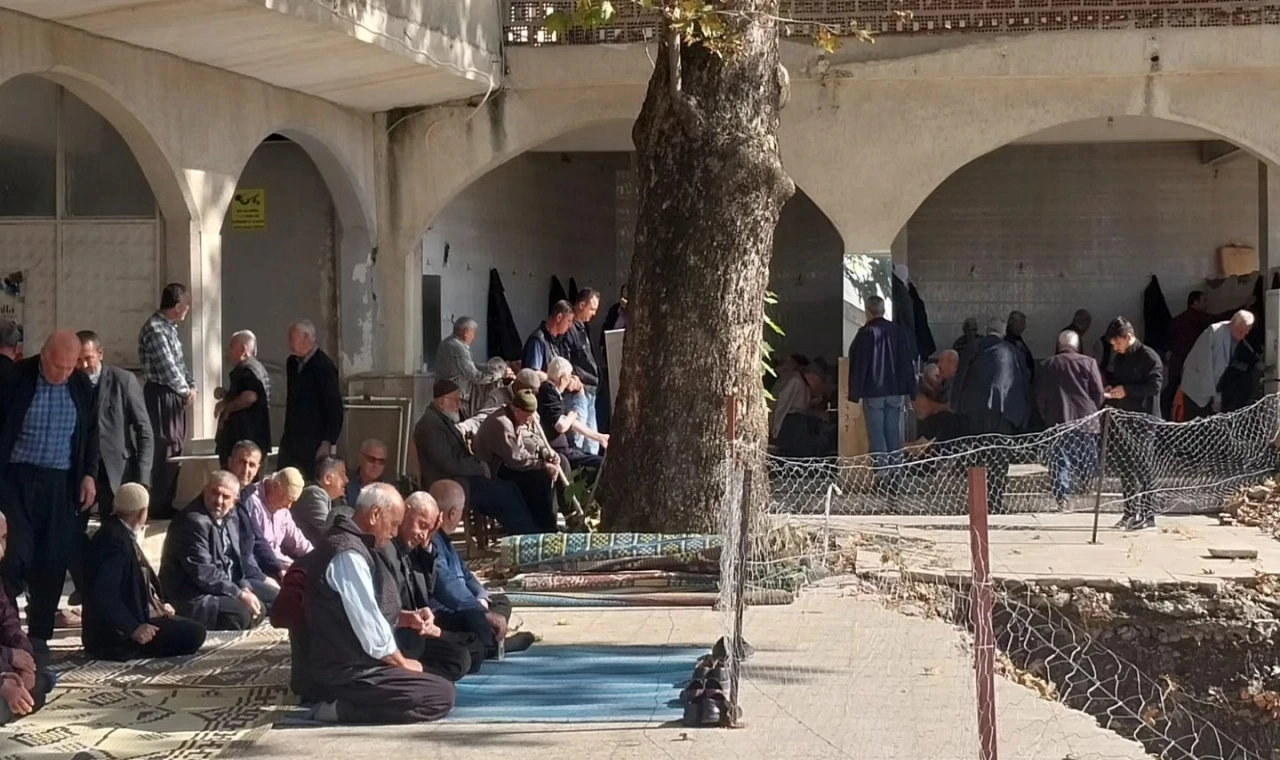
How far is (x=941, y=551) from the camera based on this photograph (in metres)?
11.0

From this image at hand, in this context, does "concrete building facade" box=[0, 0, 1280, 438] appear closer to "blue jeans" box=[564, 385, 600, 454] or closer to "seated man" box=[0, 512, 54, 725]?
"blue jeans" box=[564, 385, 600, 454]

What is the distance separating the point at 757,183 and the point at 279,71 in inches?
157

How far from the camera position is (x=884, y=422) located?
45.5 ft

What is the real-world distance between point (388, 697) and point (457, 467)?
444 cm

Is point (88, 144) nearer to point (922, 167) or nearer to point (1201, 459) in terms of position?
point (922, 167)

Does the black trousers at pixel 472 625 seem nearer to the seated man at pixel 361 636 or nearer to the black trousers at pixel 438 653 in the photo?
the black trousers at pixel 438 653

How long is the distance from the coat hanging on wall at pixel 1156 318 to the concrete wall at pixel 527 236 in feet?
20.2

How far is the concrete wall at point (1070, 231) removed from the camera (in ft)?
60.6

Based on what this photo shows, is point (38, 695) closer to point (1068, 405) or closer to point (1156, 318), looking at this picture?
point (1068, 405)

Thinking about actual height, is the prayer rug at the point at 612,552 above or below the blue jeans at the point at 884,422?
below

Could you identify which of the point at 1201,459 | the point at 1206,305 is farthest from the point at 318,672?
the point at 1206,305

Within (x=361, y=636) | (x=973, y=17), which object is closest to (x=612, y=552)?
(x=361, y=636)

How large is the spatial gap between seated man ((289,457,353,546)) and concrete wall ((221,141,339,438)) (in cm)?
487

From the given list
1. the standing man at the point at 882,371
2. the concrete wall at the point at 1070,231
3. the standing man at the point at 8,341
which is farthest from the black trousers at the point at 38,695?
the concrete wall at the point at 1070,231
